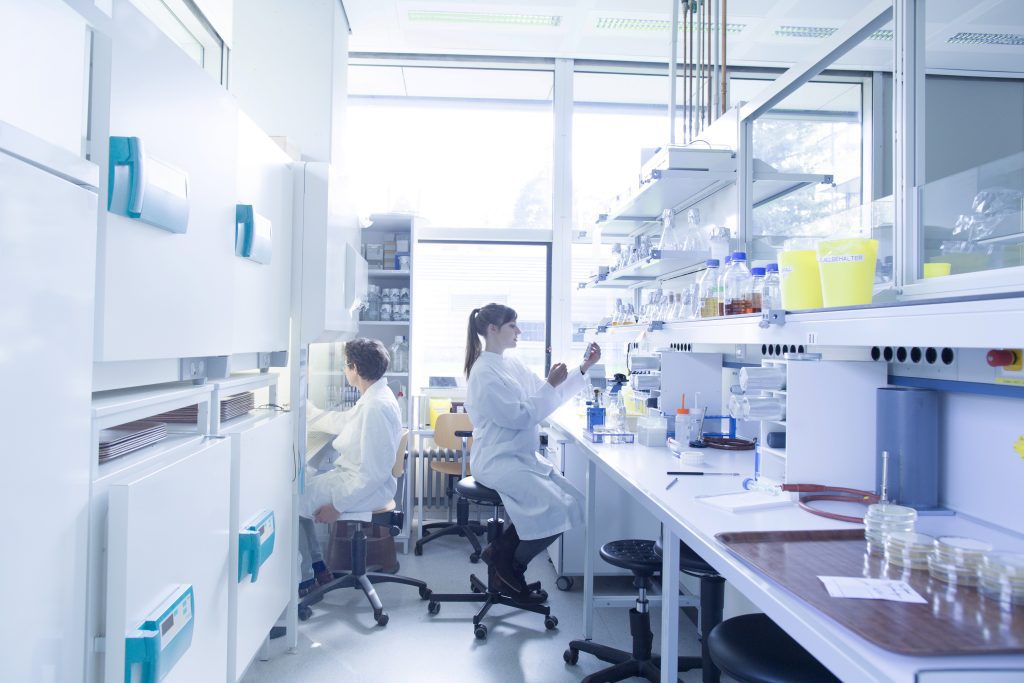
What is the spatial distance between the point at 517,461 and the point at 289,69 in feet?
8.44

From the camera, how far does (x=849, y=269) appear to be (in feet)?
4.74

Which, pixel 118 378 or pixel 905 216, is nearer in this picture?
pixel 118 378

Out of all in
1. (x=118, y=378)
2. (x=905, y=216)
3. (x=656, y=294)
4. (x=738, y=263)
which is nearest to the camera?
(x=118, y=378)

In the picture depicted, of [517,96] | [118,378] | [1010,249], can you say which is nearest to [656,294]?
[1010,249]

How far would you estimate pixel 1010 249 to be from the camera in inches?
74.5

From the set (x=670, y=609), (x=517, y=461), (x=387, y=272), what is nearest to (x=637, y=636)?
(x=670, y=609)

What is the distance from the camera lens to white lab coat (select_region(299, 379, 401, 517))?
297 centimetres

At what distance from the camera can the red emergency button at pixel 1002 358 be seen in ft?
4.19

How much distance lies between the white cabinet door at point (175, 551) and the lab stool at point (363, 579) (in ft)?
3.67

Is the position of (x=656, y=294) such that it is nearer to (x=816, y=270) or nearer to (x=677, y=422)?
(x=677, y=422)

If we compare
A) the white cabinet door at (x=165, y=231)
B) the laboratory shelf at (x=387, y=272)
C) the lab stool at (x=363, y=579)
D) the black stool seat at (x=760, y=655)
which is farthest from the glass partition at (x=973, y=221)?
the laboratory shelf at (x=387, y=272)

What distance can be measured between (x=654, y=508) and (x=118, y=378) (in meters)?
1.29

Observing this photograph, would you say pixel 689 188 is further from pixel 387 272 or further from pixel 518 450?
pixel 387 272

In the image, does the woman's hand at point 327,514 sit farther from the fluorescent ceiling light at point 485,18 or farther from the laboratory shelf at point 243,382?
the fluorescent ceiling light at point 485,18
